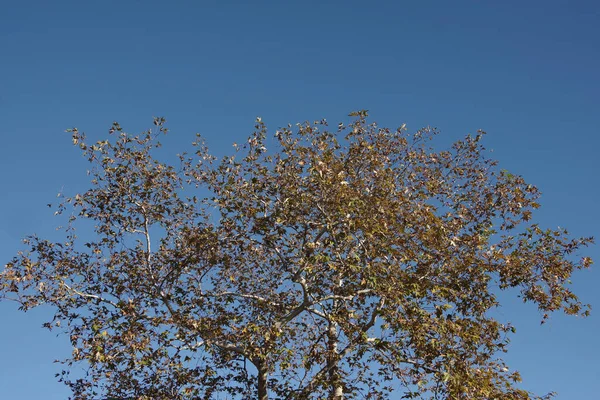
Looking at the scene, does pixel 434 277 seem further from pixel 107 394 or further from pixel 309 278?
pixel 107 394

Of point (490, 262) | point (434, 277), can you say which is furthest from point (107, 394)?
point (490, 262)

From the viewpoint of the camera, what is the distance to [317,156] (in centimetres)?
1694

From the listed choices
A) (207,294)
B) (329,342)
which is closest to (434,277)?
(329,342)

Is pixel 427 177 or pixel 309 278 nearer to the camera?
pixel 309 278

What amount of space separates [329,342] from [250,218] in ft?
12.4

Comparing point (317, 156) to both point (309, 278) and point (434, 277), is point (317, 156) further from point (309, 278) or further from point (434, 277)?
point (434, 277)

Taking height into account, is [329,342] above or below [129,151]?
below

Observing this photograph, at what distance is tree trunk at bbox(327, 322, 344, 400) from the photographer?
611 inches

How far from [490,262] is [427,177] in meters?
4.04

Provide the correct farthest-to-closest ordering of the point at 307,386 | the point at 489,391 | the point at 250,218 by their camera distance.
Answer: the point at 250,218
the point at 307,386
the point at 489,391

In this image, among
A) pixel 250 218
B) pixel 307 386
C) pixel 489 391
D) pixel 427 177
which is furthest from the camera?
pixel 427 177

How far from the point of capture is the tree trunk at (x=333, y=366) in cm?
1552

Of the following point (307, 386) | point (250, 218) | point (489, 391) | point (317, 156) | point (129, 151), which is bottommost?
point (489, 391)

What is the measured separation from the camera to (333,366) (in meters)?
15.8
